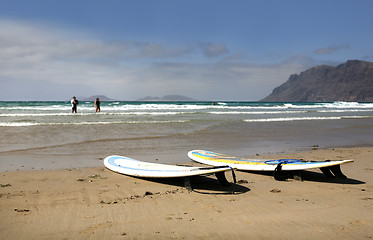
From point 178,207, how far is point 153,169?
1442 mm

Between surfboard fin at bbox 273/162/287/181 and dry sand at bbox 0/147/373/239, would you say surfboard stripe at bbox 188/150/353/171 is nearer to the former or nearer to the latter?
surfboard fin at bbox 273/162/287/181

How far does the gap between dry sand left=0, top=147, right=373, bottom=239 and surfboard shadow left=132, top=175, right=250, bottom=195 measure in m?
0.02

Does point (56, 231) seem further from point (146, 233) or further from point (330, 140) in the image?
point (330, 140)

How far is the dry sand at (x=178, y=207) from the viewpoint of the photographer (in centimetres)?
302

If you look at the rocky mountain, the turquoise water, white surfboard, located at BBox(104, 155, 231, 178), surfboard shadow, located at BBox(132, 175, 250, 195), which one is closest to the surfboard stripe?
surfboard shadow, located at BBox(132, 175, 250, 195)

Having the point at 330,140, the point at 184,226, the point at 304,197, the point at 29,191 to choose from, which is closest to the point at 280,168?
the point at 304,197

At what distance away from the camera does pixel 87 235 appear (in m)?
2.94

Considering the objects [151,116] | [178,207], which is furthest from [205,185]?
[151,116]

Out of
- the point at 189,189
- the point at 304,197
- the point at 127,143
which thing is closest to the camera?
the point at 304,197

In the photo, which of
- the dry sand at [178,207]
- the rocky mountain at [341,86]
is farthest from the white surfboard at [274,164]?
the rocky mountain at [341,86]

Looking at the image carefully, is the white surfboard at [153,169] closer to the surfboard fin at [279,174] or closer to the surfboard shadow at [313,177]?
the surfboard fin at [279,174]

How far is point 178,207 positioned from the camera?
379 cm

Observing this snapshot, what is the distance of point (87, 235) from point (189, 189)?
1.89 meters

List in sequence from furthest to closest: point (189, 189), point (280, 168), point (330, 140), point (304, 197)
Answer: point (330, 140) → point (280, 168) → point (189, 189) → point (304, 197)
